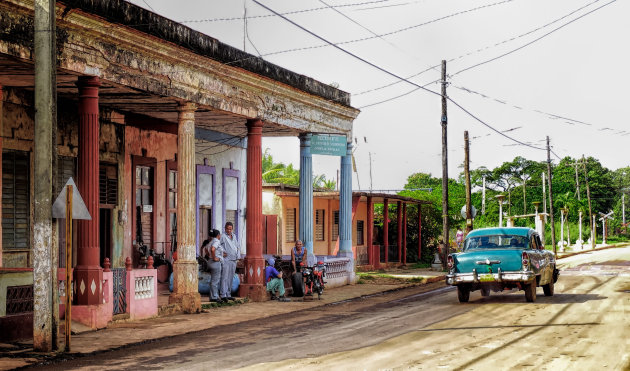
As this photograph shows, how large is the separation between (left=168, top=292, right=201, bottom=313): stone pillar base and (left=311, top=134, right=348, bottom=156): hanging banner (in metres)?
7.57

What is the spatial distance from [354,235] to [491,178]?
2697 inches

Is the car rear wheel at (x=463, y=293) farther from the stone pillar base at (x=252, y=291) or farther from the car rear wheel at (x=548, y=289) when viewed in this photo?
the stone pillar base at (x=252, y=291)

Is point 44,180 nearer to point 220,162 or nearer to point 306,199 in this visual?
point 306,199

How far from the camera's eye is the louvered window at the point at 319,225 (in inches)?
1452

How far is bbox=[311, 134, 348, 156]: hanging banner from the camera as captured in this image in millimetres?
23859

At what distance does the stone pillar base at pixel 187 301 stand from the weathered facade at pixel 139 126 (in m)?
0.03

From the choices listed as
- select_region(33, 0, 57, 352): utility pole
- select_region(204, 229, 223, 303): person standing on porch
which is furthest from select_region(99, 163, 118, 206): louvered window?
select_region(33, 0, 57, 352): utility pole

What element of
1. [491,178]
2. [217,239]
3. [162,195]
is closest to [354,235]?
[162,195]

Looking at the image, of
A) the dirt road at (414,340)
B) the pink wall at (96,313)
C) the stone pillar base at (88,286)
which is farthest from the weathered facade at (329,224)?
the stone pillar base at (88,286)

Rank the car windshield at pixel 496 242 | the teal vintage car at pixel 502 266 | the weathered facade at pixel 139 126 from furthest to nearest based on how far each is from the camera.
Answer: the car windshield at pixel 496 242, the teal vintage car at pixel 502 266, the weathered facade at pixel 139 126

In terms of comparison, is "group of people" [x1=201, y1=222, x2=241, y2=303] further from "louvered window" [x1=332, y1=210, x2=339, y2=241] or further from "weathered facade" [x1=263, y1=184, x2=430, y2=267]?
"louvered window" [x1=332, y1=210, x2=339, y2=241]

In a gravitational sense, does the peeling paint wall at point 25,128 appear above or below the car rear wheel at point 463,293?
above

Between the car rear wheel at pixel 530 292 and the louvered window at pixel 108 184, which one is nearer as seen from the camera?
the car rear wheel at pixel 530 292

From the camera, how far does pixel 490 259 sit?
736 inches
